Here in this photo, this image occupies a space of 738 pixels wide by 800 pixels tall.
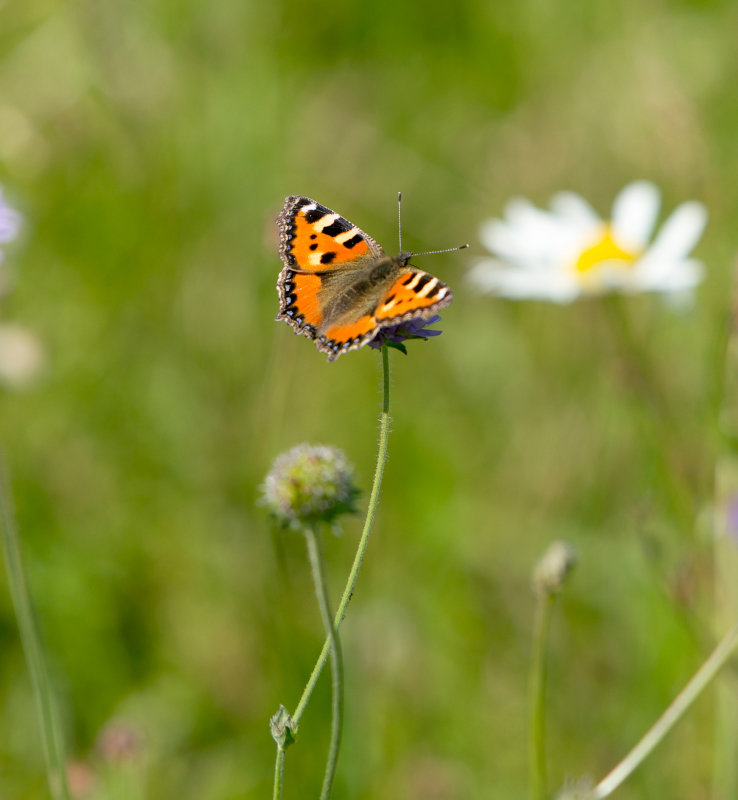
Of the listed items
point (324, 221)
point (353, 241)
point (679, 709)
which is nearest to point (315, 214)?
point (324, 221)

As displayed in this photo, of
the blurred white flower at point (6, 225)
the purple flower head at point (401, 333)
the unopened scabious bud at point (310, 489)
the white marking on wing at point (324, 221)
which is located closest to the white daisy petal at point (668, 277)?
the white marking on wing at point (324, 221)

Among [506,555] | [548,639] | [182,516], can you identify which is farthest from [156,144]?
[548,639]

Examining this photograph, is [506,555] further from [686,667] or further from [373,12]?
[373,12]

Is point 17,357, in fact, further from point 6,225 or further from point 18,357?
point 6,225

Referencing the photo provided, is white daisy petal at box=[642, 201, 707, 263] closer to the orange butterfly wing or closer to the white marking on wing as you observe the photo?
the orange butterfly wing

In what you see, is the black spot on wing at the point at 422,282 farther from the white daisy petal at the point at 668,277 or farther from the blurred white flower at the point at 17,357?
the blurred white flower at the point at 17,357

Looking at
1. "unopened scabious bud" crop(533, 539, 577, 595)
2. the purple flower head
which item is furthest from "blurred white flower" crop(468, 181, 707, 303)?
"unopened scabious bud" crop(533, 539, 577, 595)
